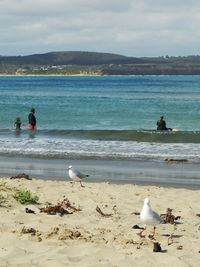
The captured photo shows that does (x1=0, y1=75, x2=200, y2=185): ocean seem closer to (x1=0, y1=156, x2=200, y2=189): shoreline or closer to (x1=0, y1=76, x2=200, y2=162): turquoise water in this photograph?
(x1=0, y1=76, x2=200, y2=162): turquoise water

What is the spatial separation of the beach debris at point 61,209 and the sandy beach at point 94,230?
0.12 ft

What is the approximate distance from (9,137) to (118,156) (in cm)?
998

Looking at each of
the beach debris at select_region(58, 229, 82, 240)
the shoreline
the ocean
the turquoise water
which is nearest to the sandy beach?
the beach debris at select_region(58, 229, 82, 240)

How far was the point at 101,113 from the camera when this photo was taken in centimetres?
4984

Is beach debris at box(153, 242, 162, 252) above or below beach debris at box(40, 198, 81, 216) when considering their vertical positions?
above

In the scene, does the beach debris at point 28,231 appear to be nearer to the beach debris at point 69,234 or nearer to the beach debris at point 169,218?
the beach debris at point 69,234

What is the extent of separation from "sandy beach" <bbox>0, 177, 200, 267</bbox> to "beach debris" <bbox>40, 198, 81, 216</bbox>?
1.4 inches

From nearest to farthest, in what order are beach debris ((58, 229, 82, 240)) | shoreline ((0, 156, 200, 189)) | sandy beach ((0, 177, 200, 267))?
sandy beach ((0, 177, 200, 267)) → beach debris ((58, 229, 82, 240)) → shoreline ((0, 156, 200, 189))

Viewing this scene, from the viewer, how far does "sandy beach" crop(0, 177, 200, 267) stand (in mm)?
7996

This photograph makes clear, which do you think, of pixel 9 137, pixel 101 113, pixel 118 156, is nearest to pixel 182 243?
pixel 118 156

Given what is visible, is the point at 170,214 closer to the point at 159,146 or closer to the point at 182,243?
the point at 182,243

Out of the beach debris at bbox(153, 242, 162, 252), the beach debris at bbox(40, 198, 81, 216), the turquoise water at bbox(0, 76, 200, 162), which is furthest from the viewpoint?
the turquoise water at bbox(0, 76, 200, 162)

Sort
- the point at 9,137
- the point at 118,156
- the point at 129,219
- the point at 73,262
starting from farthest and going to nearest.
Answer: the point at 9,137
the point at 118,156
the point at 129,219
the point at 73,262

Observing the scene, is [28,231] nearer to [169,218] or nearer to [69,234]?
[69,234]
